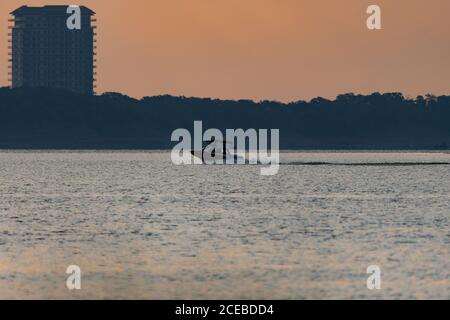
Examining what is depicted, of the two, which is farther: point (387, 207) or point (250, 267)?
point (387, 207)

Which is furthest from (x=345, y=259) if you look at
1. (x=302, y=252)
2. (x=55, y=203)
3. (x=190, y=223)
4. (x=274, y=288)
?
(x=55, y=203)

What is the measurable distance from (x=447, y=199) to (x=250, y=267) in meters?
77.2

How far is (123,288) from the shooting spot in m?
53.0

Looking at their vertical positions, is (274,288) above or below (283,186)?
below

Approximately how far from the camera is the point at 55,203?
119875 millimetres

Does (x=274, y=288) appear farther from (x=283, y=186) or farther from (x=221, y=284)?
(x=283, y=186)

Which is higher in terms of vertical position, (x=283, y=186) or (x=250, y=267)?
(x=283, y=186)

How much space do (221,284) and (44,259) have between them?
13.9 metres
